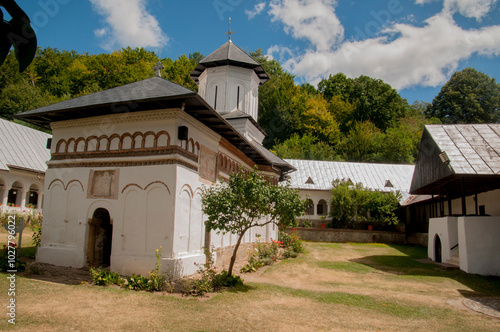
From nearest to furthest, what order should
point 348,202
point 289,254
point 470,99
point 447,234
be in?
point 447,234 < point 289,254 < point 348,202 < point 470,99

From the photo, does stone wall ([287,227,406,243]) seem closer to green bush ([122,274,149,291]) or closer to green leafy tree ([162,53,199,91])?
green bush ([122,274,149,291])

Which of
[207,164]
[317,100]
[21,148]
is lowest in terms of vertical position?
[207,164]

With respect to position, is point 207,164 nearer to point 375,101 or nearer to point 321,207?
point 321,207

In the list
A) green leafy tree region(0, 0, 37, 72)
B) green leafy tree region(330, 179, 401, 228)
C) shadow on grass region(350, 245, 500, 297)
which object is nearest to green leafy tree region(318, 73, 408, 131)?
green leafy tree region(330, 179, 401, 228)

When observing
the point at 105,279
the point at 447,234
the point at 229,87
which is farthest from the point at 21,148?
the point at 447,234

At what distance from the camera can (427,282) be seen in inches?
429

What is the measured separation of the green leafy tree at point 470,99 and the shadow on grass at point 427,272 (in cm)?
3909

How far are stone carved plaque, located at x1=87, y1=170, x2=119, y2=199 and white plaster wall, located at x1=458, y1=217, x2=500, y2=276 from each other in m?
12.0

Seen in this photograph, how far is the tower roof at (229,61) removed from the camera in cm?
1944

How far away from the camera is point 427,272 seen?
1277 cm

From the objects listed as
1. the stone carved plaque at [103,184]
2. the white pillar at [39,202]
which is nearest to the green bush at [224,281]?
the stone carved plaque at [103,184]

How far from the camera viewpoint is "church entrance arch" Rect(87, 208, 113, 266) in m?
10.2

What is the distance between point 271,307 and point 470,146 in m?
10.9

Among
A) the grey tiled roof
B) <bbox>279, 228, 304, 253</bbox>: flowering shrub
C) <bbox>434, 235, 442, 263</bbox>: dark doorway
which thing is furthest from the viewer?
<bbox>279, 228, 304, 253</bbox>: flowering shrub
